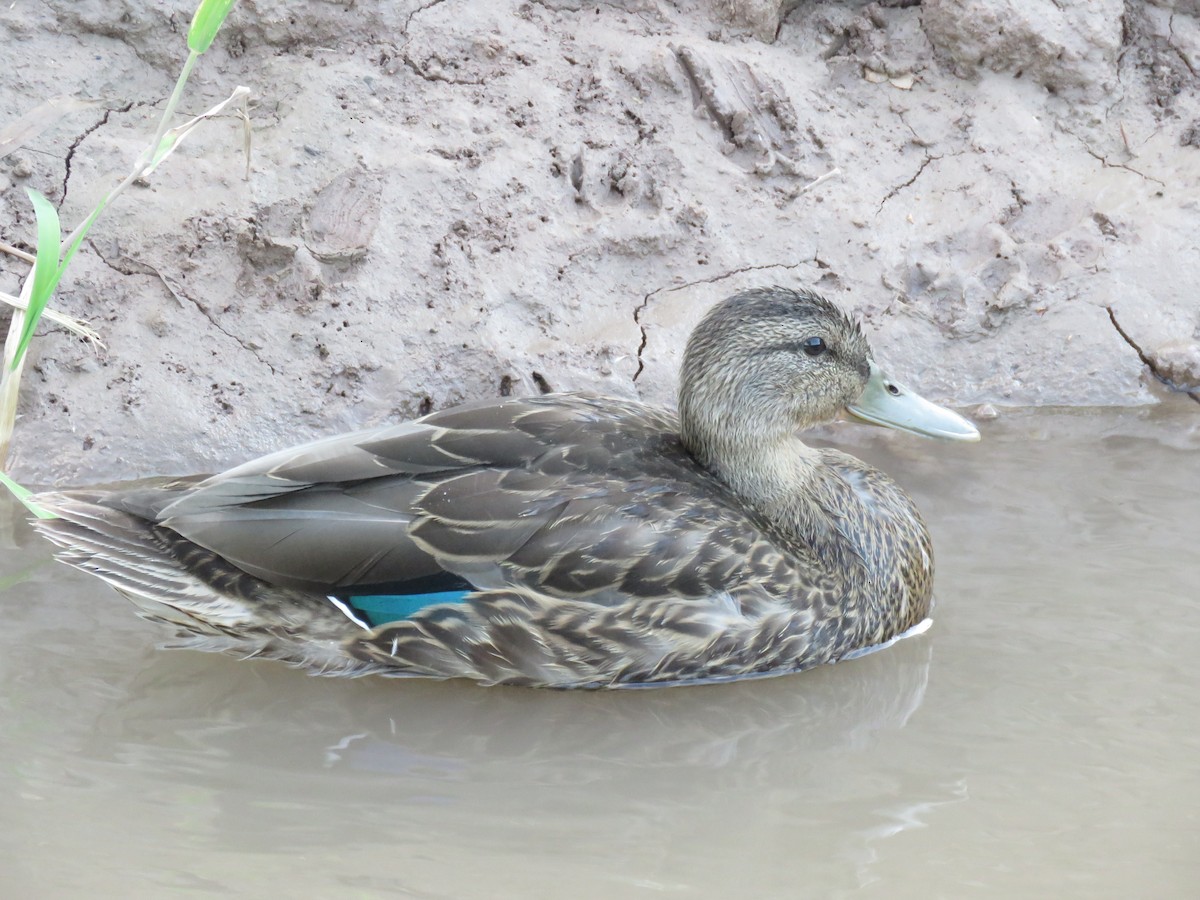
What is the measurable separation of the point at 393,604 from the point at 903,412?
1.73 metres

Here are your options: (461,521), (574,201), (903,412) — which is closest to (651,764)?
(461,521)

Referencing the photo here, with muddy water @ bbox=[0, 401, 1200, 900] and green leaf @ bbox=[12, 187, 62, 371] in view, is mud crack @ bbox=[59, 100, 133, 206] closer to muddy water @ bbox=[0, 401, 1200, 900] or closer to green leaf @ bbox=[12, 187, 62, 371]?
muddy water @ bbox=[0, 401, 1200, 900]

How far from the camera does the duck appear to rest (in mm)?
4023

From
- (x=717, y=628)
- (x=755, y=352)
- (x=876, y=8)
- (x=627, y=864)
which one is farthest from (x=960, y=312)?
(x=627, y=864)

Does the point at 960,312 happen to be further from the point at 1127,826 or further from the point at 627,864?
Result: the point at 627,864

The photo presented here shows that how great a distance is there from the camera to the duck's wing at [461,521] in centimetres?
401

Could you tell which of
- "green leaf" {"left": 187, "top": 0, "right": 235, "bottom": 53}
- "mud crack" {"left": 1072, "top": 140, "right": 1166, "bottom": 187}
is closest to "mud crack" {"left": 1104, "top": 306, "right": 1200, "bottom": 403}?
"mud crack" {"left": 1072, "top": 140, "right": 1166, "bottom": 187}

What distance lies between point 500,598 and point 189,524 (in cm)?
90

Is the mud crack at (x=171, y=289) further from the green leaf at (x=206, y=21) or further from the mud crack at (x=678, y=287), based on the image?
the green leaf at (x=206, y=21)

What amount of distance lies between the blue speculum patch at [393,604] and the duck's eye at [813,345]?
1298 mm

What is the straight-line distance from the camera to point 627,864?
3.21m

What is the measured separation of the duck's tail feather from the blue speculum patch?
0.05 m

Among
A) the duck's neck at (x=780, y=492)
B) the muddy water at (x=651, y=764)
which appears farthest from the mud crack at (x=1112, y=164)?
the duck's neck at (x=780, y=492)

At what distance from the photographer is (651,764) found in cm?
372
